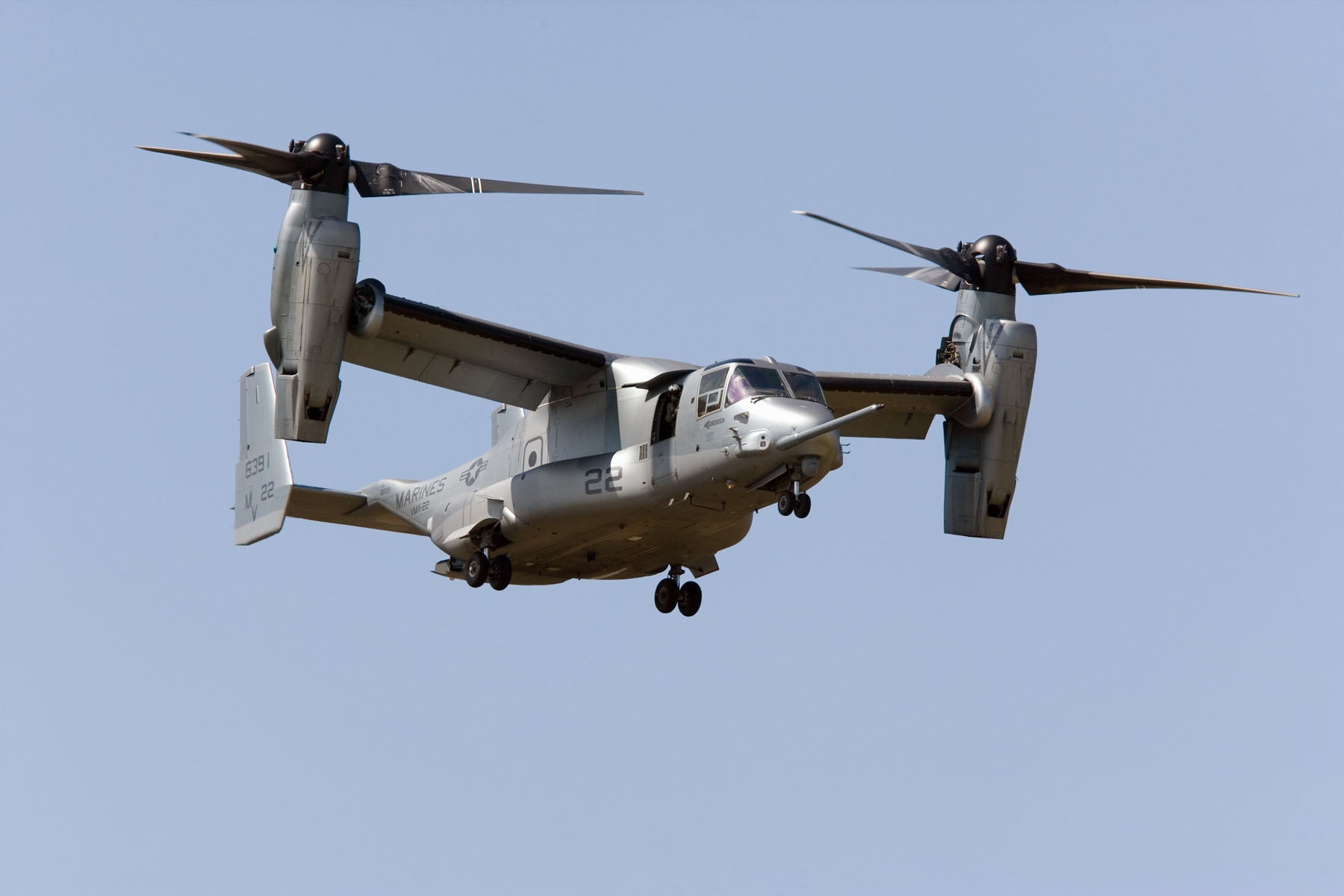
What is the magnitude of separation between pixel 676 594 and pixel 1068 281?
7.18 metres

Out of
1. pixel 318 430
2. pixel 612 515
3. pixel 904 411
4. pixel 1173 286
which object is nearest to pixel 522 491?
pixel 612 515

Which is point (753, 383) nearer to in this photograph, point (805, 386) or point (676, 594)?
point (805, 386)

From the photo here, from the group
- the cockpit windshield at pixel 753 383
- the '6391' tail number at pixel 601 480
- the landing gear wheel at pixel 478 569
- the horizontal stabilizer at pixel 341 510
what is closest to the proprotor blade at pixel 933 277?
the cockpit windshield at pixel 753 383

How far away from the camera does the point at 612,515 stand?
24203 mm

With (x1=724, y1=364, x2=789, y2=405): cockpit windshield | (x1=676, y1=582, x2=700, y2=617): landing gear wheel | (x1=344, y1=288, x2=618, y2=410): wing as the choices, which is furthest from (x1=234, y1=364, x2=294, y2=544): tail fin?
(x1=724, y1=364, x2=789, y2=405): cockpit windshield

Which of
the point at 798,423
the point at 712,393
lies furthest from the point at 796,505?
the point at 712,393

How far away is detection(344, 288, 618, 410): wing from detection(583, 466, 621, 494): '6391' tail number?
155cm

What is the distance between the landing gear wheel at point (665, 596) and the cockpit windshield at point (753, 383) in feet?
13.3

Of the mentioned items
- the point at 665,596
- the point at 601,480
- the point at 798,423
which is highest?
the point at 798,423

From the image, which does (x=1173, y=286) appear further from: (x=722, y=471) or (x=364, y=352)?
(x=364, y=352)

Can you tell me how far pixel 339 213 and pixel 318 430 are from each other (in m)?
2.56

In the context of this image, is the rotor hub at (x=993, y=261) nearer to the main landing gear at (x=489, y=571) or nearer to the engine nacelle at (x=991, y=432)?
the engine nacelle at (x=991, y=432)

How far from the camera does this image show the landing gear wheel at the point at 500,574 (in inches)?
1002

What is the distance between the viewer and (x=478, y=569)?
25484 millimetres
